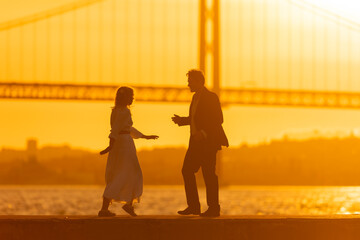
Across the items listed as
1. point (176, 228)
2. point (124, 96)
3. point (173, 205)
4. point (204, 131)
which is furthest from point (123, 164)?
point (173, 205)

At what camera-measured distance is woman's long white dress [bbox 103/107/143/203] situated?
9.98 m

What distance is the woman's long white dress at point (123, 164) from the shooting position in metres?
9.98

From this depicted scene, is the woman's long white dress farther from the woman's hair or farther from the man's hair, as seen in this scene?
the man's hair

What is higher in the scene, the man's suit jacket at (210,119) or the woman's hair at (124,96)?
the woman's hair at (124,96)

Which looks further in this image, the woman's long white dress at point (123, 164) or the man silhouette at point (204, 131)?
the woman's long white dress at point (123, 164)

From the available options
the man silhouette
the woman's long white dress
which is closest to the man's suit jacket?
the man silhouette

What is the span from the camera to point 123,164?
394 inches

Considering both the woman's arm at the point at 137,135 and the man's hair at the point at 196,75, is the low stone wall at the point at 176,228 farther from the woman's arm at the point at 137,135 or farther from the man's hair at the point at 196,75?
the man's hair at the point at 196,75

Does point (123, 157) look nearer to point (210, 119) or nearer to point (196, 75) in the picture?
point (210, 119)

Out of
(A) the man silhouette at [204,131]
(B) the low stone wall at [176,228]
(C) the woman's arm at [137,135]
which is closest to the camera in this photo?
(B) the low stone wall at [176,228]

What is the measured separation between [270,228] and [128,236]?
1111mm

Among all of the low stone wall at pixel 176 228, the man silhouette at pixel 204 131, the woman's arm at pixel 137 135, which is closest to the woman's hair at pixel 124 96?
the woman's arm at pixel 137 135

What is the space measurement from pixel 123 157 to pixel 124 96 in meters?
0.51

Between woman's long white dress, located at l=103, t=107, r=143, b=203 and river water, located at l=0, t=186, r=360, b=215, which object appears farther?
river water, located at l=0, t=186, r=360, b=215
